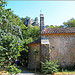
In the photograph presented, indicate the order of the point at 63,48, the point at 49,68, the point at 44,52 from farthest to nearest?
the point at 63,48 → the point at 44,52 → the point at 49,68

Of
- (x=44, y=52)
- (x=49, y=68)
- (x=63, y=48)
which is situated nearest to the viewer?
(x=49, y=68)

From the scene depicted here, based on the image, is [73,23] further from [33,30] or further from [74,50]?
[74,50]

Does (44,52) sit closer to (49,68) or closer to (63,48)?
(49,68)

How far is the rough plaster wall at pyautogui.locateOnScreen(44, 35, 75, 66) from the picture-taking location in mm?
11047

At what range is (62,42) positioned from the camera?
1129 centimetres

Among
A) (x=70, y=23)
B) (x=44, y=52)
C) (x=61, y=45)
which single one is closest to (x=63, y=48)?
(x=61, y=45)

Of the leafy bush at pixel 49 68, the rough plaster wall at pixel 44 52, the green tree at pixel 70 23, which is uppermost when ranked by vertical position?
the green tree at pixel 70 23

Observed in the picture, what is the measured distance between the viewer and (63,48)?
11195mm

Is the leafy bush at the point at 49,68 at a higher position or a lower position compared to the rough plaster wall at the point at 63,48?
lower

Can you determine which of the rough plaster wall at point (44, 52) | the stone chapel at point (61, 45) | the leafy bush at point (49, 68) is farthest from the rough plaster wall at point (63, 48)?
the leafy bush at point (49, 68)

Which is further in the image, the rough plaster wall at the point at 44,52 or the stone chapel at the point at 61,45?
the stone chapel at the point at 61,45

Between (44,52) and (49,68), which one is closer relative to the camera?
(49,68)

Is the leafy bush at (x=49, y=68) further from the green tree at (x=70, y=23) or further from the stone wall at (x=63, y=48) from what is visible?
the green tree at (x=70, y=23)

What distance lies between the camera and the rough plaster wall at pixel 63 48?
11047 mm
